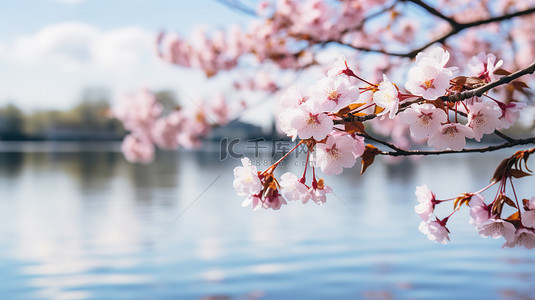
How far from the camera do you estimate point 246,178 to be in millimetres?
1501

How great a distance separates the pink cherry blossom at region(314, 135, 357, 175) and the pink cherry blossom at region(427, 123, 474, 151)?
0.21m

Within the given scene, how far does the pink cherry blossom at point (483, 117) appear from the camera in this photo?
1.40 metres

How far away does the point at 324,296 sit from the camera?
5.41 meters

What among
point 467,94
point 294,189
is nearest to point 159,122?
point 294,189

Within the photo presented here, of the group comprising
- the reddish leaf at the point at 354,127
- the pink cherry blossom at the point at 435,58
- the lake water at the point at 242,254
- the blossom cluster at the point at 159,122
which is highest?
the blossom cluster at the point at 159,122

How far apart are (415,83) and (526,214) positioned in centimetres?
61

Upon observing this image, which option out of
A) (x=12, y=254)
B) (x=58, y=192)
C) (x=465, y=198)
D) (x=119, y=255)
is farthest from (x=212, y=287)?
(x=58, y=192)

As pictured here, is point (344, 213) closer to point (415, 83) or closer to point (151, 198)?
point (151, 198)

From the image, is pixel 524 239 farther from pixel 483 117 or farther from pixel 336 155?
pixel 336 155

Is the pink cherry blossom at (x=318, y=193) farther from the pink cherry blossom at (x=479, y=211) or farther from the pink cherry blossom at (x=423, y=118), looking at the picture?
the pink cherry blossom at (x=479, y=211)

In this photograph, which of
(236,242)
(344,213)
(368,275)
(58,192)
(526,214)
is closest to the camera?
(526,214)

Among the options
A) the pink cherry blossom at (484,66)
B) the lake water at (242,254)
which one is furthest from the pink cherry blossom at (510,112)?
the lake water at (242,254)

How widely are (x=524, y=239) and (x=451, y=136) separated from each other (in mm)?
471

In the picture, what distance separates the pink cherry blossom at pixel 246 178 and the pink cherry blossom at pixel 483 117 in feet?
2.00
